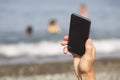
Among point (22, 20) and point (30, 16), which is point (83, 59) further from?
point (30, 16)

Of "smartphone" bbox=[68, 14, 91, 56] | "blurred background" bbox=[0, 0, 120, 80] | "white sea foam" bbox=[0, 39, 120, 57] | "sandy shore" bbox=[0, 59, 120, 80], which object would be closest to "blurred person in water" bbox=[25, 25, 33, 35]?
"blurred background" bbox=[0, 0, 120, 80]

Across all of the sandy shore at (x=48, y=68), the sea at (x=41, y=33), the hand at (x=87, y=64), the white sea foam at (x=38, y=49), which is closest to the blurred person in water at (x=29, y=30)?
the sea at (x=41, y=33)

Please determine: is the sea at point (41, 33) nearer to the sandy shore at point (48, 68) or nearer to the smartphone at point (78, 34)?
the sandy shore at point (48, 68)

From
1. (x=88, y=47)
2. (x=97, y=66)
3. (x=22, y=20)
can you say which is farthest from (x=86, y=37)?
(x=22, y=20)

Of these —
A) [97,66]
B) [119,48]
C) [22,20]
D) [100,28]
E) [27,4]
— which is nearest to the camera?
[97,66]

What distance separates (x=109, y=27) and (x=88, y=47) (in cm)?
2375

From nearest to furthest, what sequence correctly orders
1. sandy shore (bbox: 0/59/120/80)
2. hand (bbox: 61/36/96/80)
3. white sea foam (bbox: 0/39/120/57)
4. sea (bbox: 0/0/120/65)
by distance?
hand (bbox: 61/36/96/80), sandy shore (bbox: 0/59/120/80), sea (bbox: 0/0/120/65), white sea foam (bbox: 0/39/120/57)

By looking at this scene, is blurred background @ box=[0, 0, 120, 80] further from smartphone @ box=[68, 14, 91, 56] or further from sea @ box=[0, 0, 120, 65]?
smartphone @ box=[68, 14, 91, 56]

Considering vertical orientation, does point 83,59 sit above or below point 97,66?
above

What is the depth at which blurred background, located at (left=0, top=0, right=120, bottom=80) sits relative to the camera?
38.1 feet

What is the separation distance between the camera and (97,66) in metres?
12.4

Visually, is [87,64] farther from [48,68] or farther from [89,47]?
[48,68]

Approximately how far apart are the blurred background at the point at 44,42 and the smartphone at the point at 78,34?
4.11 m

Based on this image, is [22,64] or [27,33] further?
[27,33]
